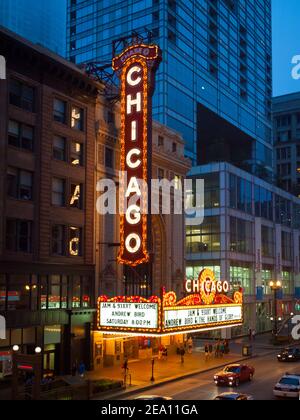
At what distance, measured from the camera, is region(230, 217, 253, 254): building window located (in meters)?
71.9

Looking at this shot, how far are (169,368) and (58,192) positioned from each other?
16326 mm

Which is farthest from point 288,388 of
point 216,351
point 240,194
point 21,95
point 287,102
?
point 287,102

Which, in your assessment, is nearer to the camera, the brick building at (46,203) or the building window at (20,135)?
the brick building at (46,203)

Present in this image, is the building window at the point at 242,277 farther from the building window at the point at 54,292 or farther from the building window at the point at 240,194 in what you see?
the building window at the point at 54,292

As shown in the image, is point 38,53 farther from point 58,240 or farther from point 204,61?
point 204,61

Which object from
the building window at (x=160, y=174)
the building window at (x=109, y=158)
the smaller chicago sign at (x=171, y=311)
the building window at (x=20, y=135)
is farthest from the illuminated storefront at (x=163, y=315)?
the building window at (x=160, y=174)

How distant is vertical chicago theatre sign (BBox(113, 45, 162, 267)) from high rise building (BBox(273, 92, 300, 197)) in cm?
9973

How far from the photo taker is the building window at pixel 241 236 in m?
71.9

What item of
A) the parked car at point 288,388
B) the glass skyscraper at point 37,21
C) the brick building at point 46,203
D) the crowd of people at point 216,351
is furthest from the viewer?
the glass skyscraper at point 37,21

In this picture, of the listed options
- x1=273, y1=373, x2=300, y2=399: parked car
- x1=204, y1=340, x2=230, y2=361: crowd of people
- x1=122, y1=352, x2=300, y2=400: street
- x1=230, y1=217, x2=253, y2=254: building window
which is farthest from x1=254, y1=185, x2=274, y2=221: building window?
x1=273, y1=373, x2=300, y2=399: parked car

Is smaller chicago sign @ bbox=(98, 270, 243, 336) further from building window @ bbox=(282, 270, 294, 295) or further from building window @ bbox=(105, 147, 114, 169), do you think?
building window @ bbox=(282, 270, 294, 295)

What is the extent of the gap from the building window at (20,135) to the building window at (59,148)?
7.88ft

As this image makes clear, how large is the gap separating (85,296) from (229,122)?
207ft

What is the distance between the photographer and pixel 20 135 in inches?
1522
